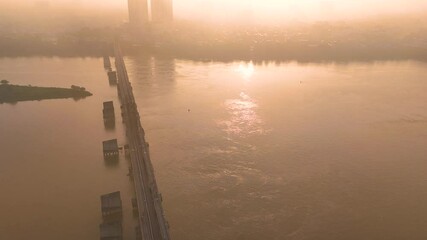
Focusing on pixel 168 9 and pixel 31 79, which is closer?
pixel 31 79

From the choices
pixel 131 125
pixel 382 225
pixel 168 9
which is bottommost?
pixel 382 225

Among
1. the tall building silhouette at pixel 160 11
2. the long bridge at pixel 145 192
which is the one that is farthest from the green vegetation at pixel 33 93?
the tall building silhouette at pixel 160 11

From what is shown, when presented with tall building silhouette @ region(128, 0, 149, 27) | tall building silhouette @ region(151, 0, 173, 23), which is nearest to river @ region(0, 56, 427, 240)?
tall building silhouette @ region(128, 0, 149, 27)

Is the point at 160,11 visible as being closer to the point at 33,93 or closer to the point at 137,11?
the point at 137,11

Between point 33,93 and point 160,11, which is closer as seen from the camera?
point 33,93

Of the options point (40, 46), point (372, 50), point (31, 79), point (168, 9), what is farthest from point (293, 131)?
point (168, 9)

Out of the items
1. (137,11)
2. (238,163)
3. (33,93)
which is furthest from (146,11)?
(238,163)

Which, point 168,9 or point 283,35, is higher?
point 168,9

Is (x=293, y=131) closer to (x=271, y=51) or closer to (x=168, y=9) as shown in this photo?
(x=271, y=51)
